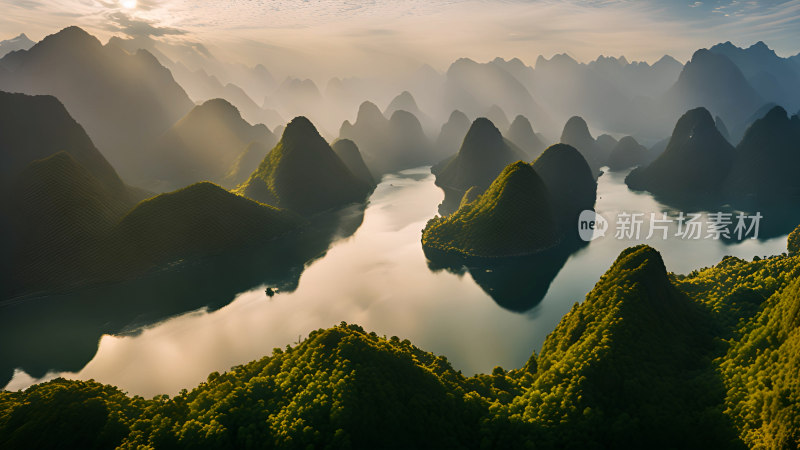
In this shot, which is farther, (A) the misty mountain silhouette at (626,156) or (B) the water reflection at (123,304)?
(A) the misty mountain silhouette at (626,156)

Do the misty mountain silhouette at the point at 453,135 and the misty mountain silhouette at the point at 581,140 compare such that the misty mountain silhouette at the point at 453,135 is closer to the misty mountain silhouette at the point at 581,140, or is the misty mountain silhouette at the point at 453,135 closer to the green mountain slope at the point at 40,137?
the misty mountain silhouette at the point at 581,140

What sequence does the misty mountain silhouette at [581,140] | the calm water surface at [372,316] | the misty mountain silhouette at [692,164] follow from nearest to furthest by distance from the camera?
the calm water surface at [372,316] < the misty mountain silhouette at [692,164] < the misty mountain silhouette at [581,140]

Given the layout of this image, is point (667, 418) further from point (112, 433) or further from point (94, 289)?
point (94, 289)

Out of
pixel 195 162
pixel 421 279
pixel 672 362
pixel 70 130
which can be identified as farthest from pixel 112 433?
pixel 195 162

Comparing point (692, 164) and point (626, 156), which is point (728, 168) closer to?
point (692, 164)

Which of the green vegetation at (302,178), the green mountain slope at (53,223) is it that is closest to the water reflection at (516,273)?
the green vegetation at (302,178)

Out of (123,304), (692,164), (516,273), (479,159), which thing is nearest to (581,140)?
(692,164)

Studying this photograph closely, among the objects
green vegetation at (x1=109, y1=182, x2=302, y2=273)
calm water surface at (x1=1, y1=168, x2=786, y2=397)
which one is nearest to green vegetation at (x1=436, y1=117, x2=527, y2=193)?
calm water surface at (x1=1, y1=168, x2=786, y2=397)
